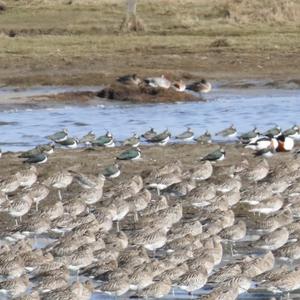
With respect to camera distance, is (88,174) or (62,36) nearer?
(88,174)

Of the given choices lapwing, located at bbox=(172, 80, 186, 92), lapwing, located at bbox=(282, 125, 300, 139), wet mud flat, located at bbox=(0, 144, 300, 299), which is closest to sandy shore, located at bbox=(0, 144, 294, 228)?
wet mud flat, located at bbox=(0, 144, 300, 299)

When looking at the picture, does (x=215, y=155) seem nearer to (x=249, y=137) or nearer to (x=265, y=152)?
(x=265, y=152)

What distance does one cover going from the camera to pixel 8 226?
18.9m

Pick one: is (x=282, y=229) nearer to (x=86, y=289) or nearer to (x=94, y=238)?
(x=94, y=238)

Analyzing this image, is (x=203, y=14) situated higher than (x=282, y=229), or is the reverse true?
(x=282, y=229)

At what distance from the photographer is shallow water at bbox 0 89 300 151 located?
2783 centimetres

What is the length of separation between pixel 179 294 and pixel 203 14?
37.5m

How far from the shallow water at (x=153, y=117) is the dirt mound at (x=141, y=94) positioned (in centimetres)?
53

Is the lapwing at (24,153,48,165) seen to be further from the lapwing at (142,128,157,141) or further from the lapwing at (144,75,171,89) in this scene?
the lapwing at (144,75,171,89)

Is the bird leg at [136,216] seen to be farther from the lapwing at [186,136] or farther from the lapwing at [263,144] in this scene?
the lapwing at [186,136]

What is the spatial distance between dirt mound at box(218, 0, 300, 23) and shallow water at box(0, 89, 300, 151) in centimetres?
1467

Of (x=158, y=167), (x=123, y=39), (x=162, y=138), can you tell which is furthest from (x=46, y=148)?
(x=123, y=39)

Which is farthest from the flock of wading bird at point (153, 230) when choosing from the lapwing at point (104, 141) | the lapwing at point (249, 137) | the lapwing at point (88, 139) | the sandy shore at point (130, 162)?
the lapwing at point (88, 139)

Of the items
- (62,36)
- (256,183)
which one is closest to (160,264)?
(256,183)
